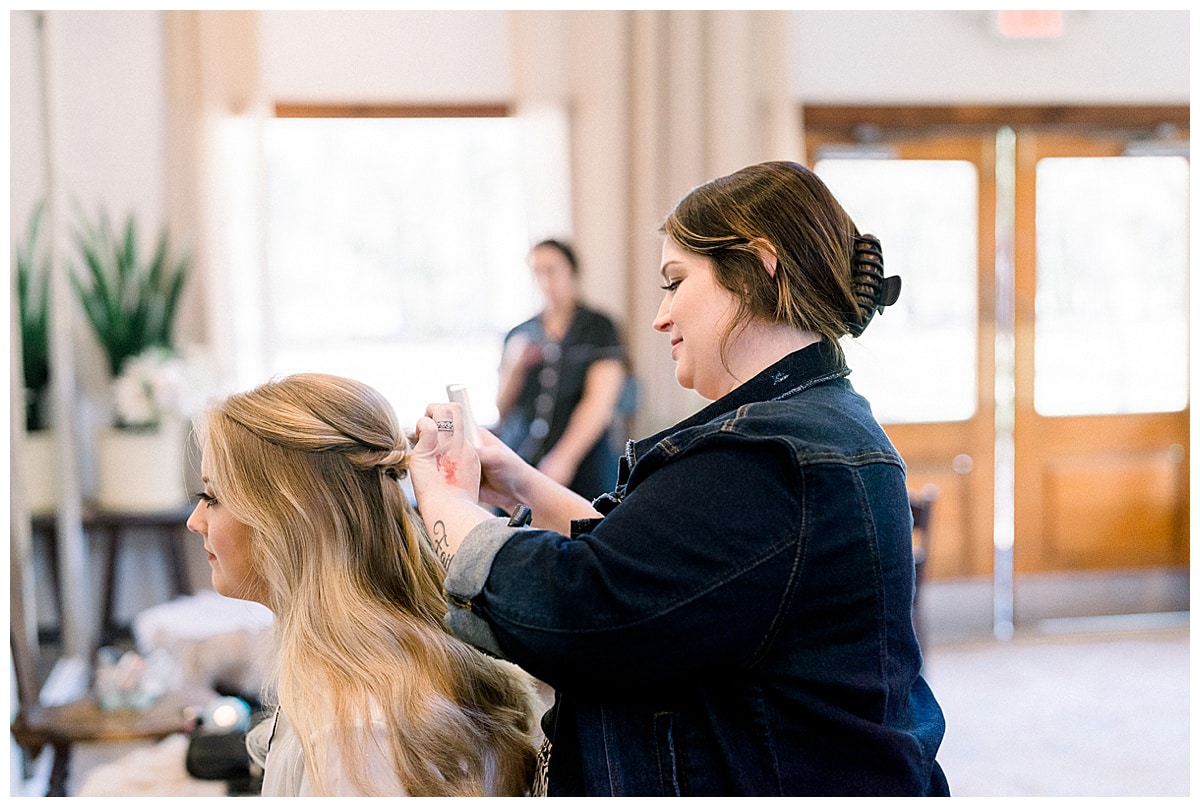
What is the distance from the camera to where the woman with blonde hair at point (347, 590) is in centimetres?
139

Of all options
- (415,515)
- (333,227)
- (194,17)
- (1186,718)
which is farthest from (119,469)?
(1186,718)

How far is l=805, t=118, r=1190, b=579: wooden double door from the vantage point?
5.28 metres

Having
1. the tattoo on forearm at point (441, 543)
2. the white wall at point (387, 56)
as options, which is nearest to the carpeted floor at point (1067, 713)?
the tattoo on forearm at point (441, 543)

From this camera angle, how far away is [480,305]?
196 inches

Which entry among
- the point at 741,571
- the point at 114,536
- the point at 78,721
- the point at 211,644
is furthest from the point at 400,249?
the point at 741,571

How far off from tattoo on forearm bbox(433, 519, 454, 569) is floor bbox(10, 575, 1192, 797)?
4.29ft

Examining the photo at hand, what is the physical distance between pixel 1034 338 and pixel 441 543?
4643 millimetres

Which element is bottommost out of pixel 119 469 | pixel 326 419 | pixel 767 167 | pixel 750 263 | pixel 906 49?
pixel 119 469

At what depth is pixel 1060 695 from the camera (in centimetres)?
453

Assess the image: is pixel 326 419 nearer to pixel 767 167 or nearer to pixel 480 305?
pixel 767 167

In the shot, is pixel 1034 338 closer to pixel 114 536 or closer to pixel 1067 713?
pixel 1067 713

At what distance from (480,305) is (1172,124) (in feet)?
10.7

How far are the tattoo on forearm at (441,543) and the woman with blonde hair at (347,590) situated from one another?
0.19 m

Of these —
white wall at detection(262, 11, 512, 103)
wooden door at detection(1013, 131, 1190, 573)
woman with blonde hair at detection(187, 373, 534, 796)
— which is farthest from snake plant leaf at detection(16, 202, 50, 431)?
wooden door at detection(1013, 131, 1190, 573)
